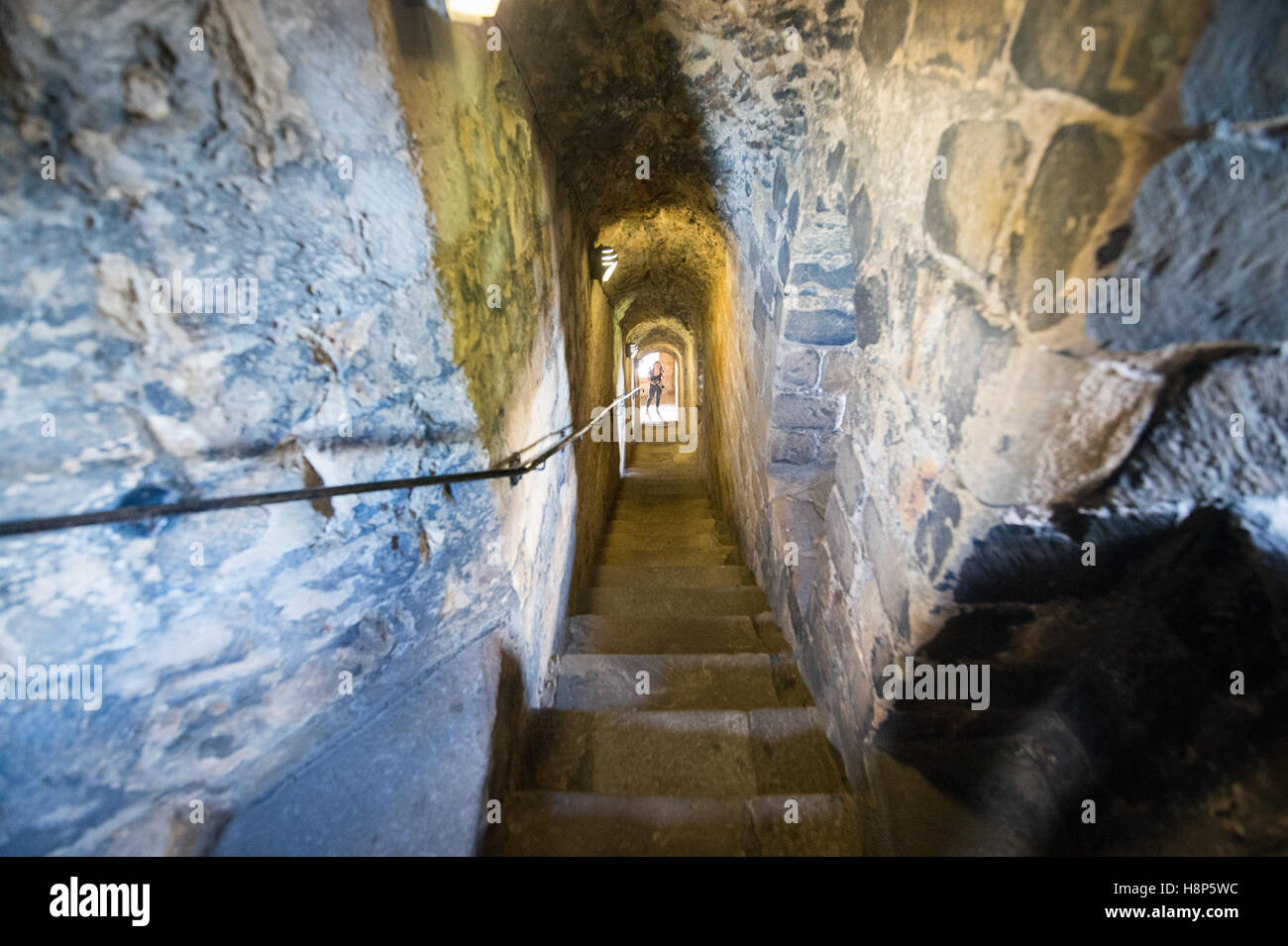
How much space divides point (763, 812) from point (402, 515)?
1498 millimetres

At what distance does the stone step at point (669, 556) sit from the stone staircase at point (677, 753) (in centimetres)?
125

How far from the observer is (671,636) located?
2574 mm

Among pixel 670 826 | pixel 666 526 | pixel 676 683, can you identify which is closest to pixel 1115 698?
pixel 670 826

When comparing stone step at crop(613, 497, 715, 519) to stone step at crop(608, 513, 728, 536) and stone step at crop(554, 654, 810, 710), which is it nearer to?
stone step at crop(608, 513, 728, 536)

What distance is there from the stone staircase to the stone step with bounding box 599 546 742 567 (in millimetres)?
1250

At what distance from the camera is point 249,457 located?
3.25ft

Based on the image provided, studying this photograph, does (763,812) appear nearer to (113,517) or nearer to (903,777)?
(903,777)

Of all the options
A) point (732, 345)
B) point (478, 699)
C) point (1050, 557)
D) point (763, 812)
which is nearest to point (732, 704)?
point (763, 812)

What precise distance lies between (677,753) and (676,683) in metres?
0.39

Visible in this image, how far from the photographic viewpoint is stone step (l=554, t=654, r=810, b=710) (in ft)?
6.68

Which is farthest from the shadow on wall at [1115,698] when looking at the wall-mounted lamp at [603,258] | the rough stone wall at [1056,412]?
the wall-mounted lamp at [603,258]

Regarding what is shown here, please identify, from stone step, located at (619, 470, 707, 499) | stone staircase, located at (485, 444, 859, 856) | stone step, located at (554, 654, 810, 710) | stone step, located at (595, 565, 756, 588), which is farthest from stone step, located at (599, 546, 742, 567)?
stone step, located at (619, 470, 707, 499)

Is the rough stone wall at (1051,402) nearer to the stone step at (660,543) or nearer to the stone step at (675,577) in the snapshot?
the stone step at (675,577)

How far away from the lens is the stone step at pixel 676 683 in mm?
2035
